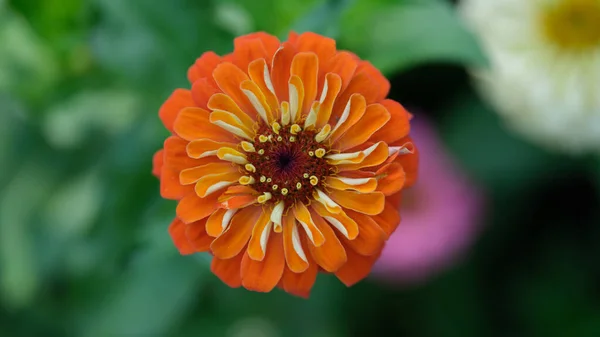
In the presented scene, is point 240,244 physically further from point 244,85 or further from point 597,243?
point 597,243

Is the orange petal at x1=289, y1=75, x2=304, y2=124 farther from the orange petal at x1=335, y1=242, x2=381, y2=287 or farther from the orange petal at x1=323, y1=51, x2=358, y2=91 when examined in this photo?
the orange petal at x1=335, y1=242, x2=381, y2=287

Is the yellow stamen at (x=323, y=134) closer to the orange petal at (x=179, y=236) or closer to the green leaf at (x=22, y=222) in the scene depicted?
the orange petal at (x=179, y=236)

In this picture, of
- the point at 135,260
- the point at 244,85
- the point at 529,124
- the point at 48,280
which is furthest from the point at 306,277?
the point at 48,280

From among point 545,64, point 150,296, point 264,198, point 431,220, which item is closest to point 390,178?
point 264,198

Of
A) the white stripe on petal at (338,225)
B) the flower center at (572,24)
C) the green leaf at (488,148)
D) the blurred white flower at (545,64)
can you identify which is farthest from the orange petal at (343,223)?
the green leaf at (488,148)

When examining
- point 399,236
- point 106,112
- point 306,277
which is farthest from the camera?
point 399,236

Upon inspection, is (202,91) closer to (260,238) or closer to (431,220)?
(260,238)

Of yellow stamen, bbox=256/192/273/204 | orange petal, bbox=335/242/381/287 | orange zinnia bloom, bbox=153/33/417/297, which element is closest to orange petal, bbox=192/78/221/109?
orange zinnia bloom, bbox=153/33/417/297
